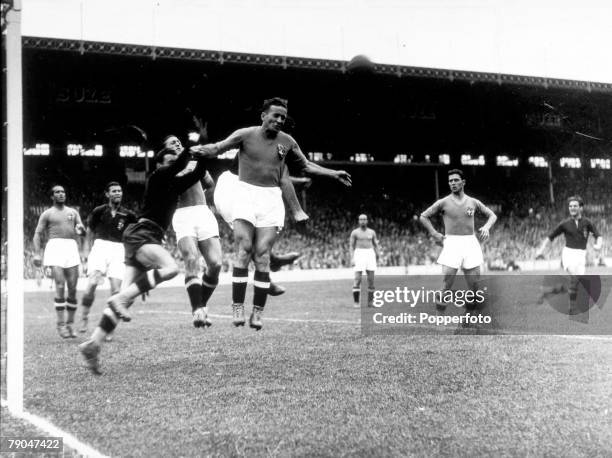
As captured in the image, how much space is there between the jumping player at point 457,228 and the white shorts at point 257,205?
2.81 metres

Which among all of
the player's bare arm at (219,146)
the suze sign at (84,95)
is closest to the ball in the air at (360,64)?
the player's bare arm at (219,146)

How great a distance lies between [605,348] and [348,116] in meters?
3.28

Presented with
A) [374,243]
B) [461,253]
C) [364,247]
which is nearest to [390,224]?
[374,243]

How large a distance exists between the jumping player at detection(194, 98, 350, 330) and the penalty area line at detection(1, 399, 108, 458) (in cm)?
132

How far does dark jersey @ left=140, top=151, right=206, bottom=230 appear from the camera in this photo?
348 centimetres

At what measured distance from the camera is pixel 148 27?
486 centimetres

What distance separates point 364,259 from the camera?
446 inches

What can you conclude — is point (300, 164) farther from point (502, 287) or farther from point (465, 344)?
point (465, 344)

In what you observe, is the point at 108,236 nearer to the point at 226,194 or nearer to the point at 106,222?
the point at 106,222

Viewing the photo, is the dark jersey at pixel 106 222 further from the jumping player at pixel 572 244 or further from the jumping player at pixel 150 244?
the jumping player at pixel 572 244

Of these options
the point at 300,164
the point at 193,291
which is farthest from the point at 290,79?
the point at 193,291

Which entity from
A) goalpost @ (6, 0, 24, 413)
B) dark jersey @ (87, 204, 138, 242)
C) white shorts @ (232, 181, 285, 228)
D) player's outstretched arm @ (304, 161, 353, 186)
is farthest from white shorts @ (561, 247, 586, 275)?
goalpost @ (6, 0, 24, 413)

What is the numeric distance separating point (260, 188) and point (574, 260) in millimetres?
6562

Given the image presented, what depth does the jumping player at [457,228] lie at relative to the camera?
6133mm
